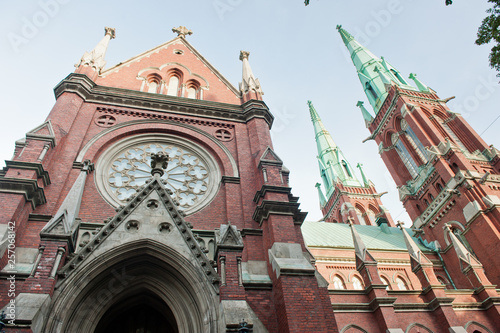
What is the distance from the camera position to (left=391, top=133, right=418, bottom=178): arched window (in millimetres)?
31016

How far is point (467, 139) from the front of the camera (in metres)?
29.0

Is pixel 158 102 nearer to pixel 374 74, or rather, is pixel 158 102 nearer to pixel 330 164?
pixel 374 74

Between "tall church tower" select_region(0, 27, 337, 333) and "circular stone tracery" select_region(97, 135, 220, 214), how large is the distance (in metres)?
0.04

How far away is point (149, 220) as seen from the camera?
8227 mm

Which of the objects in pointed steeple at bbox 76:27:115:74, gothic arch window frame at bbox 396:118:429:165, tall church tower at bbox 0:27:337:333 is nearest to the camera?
tall church tower at bbox 0:27:337:333

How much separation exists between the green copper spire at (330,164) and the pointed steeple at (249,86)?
2806cm

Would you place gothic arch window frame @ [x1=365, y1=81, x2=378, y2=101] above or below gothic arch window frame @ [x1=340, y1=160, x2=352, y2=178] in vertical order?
above

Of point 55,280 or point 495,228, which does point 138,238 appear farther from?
point 495,228

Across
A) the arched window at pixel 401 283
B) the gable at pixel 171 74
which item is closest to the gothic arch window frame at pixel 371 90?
the arched window at pixel 401 283

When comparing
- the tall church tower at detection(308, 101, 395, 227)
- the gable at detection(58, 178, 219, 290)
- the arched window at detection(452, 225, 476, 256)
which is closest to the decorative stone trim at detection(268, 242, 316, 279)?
the gable at detection(58, 178, 219, 290)

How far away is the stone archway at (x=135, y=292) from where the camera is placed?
22.7 ft

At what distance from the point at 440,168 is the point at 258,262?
21.9m

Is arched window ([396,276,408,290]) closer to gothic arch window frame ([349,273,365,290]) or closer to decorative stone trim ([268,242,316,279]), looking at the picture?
gothic arch window frame ([349,273,365,290])

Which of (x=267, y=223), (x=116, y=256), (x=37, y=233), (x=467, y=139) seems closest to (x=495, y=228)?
(x=467, y=139)
